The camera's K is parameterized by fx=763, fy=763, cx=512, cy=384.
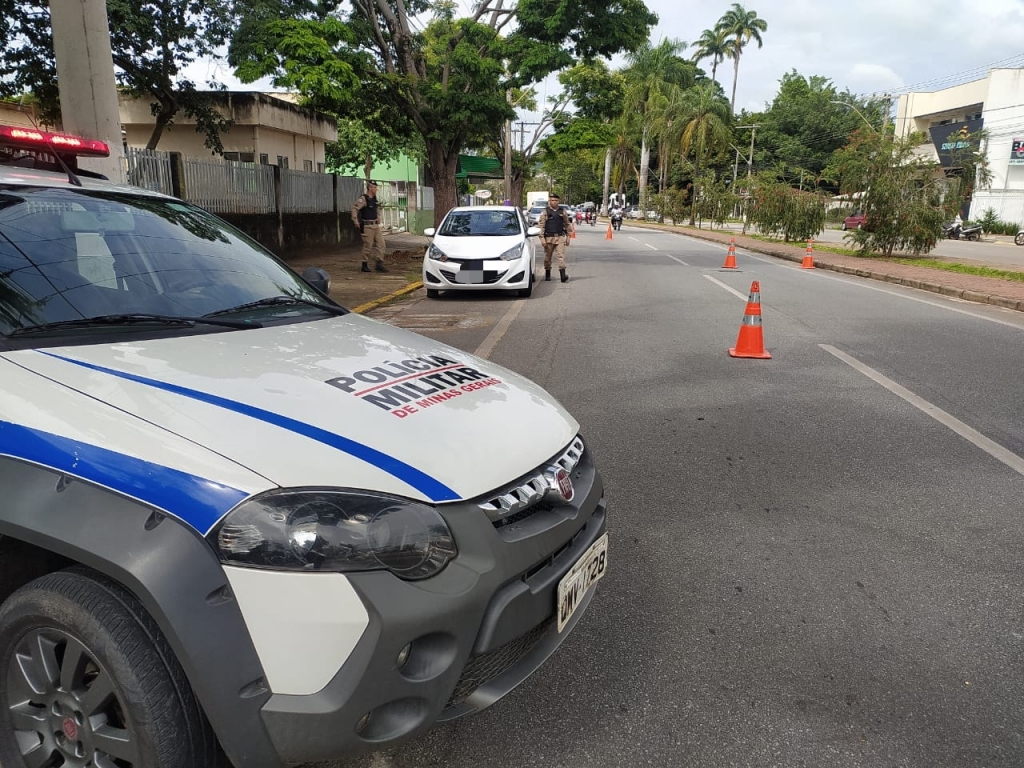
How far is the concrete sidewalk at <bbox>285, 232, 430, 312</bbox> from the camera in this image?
12.4 meters

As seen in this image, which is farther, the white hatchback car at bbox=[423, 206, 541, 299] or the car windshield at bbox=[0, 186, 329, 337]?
the white hatchback car at bbox=[423, 206, 541, 299]

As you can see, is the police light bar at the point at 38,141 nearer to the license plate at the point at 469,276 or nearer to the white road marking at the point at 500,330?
the white road marking at the point at 500,330

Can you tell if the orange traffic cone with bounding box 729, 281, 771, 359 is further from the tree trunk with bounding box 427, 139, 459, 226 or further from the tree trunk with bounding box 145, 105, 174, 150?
the tree trunk with bounding box 145, 105, 174, 150

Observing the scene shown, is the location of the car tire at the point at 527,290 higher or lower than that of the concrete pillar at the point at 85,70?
lower

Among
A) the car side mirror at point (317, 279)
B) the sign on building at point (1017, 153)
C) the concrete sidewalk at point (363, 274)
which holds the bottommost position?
the concrete sidewalk at point (363, 274)

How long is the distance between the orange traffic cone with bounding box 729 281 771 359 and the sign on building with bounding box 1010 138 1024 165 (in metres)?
45.5

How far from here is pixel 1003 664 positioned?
272cm

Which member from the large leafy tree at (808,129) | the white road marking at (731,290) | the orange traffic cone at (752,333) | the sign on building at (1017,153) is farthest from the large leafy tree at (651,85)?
the orange traffic cone at (752,333)

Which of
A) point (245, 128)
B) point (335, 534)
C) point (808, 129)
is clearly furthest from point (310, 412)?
point (808, 129)

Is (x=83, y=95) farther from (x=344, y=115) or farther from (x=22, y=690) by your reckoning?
(x=344, y=115)

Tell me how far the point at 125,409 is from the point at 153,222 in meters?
1.61

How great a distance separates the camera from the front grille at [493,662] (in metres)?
1.88

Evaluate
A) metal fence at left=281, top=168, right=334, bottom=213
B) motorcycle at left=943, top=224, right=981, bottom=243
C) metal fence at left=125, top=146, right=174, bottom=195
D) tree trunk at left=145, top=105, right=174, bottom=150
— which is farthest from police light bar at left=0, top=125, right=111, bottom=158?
motorcycle at left=943, top=224, right=981, bottom=243

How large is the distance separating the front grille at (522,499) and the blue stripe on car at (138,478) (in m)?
0.63
